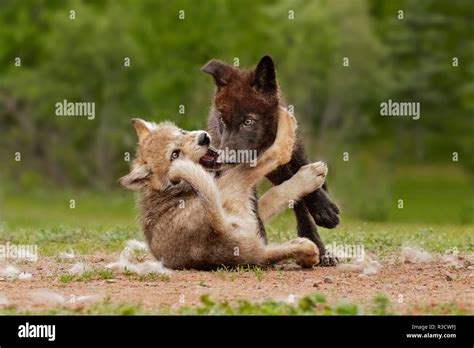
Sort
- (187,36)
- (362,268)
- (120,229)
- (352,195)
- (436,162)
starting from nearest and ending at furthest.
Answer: (362,268), (120,229), (352,195), (187,36), (436,162)

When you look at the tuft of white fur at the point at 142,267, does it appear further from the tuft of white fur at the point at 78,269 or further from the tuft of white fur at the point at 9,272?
the tuft of white fur at the point at 9,272

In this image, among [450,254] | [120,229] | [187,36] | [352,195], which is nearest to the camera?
[450,254]

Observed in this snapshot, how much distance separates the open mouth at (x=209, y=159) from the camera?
10367 millimetres

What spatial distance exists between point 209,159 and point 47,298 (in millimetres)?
2651

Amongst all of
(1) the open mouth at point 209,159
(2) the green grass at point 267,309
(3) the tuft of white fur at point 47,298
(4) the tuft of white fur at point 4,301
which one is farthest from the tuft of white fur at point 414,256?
(4) the tuft of white fur at point 4,301

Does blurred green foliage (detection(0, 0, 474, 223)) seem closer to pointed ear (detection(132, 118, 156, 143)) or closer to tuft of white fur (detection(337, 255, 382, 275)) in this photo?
pointed ear (detection(132, 118, 156, 143))

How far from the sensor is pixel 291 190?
1031 centimetres

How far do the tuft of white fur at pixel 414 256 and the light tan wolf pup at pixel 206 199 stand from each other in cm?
127

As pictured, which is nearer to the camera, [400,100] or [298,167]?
[298,167]

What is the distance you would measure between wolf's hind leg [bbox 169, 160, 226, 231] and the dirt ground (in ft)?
1.81

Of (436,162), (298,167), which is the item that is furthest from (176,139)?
(436,162)
